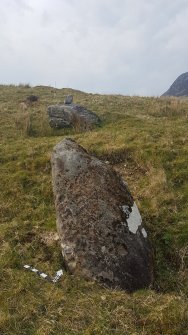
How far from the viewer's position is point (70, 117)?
57.3 ft

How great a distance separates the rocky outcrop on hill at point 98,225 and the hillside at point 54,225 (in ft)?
1.16

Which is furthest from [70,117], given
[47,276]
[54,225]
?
[47,276]

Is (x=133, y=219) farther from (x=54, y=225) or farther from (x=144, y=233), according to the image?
(x=54, y=225)

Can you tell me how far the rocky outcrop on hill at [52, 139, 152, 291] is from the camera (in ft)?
26.6

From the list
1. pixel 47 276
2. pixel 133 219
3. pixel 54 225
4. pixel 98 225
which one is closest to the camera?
pixel 47 276

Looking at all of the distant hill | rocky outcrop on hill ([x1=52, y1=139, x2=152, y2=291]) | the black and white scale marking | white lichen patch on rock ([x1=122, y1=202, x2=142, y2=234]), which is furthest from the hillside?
the distant hill

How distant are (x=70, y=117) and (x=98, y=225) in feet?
31.1

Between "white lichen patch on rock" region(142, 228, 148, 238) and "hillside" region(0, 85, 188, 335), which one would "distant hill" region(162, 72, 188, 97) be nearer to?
"hillside" region(0, 85, 188, 335)

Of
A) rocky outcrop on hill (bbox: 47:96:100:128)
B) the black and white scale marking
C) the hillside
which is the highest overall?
rocky outcrop on hill (bbox: 47:96:100:128)

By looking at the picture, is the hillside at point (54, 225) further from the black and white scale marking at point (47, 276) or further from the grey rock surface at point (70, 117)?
the grey rock surface at point (70, 117)

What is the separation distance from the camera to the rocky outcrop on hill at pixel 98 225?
8.12 m

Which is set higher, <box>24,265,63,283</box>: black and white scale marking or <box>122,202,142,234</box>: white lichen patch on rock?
<box>122,202,142,234</box>: white lichen patch on rock

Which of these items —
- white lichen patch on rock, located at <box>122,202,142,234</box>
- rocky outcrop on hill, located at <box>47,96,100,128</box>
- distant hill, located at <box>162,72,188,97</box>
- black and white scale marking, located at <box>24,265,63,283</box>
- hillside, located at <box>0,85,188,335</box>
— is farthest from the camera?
distant hill, located at <box>162,72,188,97</box>

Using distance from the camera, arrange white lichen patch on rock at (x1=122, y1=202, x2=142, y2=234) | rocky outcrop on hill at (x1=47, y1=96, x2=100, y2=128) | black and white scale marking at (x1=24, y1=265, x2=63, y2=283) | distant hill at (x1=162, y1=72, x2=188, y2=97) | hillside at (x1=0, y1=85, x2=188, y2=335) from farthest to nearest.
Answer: distant hill at (x1=162, y1=72, x2=188, y2=97), rocky outcrop on hill at (x1=47, y1=96, x2=100, y2=128), white lichen patch on rock at (x1=122, y1=202, x2=142, y2=234), black and white scale marking at (x1=24, y1=265, x2=63, y2=283), hillside at (x1=0, y1=85, x2=188, y2=335)
